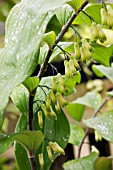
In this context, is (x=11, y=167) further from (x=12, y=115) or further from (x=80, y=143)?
(x=80, y=143)

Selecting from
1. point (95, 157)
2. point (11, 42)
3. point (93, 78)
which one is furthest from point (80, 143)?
point (93, 78)

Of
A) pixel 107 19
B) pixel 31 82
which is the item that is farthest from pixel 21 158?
pixel 107 19

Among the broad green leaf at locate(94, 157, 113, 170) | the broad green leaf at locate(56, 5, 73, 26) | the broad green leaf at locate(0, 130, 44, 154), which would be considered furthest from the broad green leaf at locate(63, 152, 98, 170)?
the broad green leaf at locate(56, 5, 73, 26)

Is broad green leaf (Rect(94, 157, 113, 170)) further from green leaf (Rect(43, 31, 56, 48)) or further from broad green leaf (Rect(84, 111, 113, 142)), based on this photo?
green leaf (Rect(43, 31, 56, 48))

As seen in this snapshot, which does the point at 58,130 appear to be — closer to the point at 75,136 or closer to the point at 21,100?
the point at 21,100

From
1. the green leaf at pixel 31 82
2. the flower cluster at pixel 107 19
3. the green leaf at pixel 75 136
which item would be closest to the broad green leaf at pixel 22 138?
the green leaf at pixel 31 82
